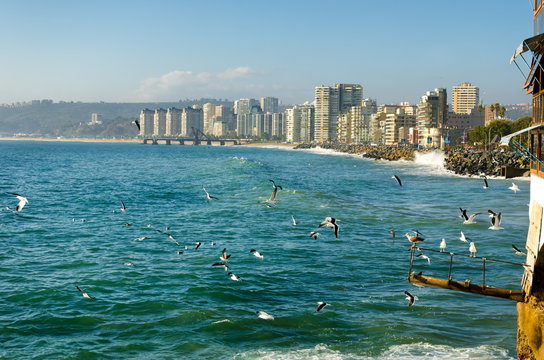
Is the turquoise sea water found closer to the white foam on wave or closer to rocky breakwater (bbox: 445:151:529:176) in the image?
the white foam on wave

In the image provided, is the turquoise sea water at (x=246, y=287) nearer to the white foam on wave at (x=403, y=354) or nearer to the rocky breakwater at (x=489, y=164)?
the white foam on wave at (x=403, y=354)

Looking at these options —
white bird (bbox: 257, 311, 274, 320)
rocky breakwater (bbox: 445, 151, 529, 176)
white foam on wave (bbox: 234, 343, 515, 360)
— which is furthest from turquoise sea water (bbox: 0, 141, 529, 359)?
rocky breakwater (bbox: 445, 151, 529, 176)

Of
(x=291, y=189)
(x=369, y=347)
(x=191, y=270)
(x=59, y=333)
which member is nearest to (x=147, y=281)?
(x=191, y=270)

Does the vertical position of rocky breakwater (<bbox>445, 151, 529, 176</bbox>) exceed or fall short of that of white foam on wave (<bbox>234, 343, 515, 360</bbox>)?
it exceeds it

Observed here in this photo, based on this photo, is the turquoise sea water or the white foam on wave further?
the turquoise sea water

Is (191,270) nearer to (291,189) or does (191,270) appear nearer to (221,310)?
(221,310)

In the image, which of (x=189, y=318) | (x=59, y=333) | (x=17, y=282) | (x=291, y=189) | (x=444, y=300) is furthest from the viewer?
(x=291, y=189)

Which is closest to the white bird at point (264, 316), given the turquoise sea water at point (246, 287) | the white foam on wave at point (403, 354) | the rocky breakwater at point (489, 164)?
the turquoise sea water at point (246, 287)

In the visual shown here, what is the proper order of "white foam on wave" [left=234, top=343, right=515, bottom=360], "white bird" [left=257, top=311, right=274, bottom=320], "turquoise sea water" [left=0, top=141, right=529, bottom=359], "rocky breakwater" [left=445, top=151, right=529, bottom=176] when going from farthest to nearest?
"rocky breakwater" [left=445, top=151, right=529, bottom=176], "white bird" [left=257, top=311, right=274, bottom=320], "turquoise sea water" [left=0, top=141, right=529, bottom=359], "white foam on wave" [left=234, top=343, right=515, bottom=360]

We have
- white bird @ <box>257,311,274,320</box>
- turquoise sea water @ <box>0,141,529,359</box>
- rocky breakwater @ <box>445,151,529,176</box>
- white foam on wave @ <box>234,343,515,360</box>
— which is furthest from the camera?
rocky breakwater @ <box>445,151,529,176</box>
